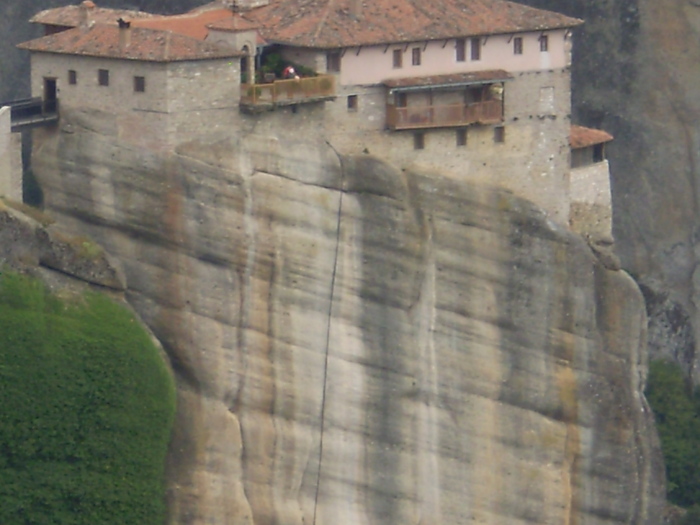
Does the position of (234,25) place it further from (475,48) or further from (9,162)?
(475,48)

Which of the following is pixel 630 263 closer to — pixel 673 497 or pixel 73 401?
pixel 673 497

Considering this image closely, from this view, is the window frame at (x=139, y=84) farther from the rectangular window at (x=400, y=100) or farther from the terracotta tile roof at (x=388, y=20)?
the rectangular window at (x=400, y=100)

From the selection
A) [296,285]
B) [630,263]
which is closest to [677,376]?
[630,263]

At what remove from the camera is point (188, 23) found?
68500 mm

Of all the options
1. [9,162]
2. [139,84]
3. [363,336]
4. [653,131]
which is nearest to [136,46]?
[139,84]

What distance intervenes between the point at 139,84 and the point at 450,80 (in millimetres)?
8194

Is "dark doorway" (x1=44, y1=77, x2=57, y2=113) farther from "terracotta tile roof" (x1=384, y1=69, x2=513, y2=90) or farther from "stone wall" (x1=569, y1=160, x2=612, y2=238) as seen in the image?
"stone wall" (x1=569, y1=160, x2=612, y2=238)

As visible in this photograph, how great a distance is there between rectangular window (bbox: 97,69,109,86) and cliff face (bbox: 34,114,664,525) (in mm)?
862

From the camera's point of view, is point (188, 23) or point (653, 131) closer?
point (188, 23)

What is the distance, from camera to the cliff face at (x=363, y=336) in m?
67.0

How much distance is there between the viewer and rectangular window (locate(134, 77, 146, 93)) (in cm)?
6569

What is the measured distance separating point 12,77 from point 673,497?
73.0 ft

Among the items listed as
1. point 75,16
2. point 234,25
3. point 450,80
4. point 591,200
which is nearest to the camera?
point 234,25

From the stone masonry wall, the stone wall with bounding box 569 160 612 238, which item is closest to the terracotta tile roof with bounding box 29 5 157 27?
the stone masonry wall
